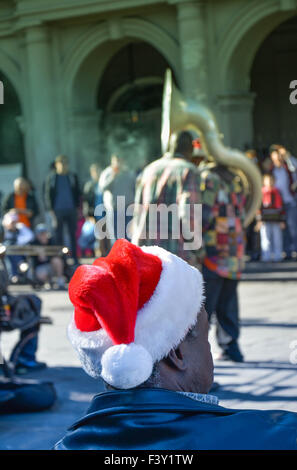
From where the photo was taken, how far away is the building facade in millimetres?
16047

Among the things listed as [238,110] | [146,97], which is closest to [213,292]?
[238,110]

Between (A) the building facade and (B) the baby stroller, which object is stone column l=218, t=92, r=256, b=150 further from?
(B) the baby stroller

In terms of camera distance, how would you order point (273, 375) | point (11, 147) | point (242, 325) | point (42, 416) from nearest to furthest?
point (42, 416) < point (273, 375) < point (242, 325) < point (11, 147)

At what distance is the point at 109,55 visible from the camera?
61.0 feet

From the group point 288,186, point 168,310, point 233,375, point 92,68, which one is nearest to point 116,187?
point 288,186

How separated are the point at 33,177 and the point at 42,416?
41.6ft

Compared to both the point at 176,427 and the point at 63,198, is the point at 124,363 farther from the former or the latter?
the point at 63,198

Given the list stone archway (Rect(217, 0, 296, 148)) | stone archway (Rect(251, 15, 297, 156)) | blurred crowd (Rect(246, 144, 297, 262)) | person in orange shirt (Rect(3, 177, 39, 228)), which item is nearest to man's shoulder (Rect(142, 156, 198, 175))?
blurred crowd (Rect(246, 144, 297, 262))

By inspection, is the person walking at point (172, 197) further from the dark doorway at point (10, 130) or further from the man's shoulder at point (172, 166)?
the dark doorway at point (10, 130)

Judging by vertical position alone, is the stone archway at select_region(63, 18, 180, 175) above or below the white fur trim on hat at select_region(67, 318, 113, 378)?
above

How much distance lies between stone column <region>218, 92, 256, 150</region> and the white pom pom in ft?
45.8

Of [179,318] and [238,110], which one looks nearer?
[179,318]

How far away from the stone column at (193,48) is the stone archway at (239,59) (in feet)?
0.90
